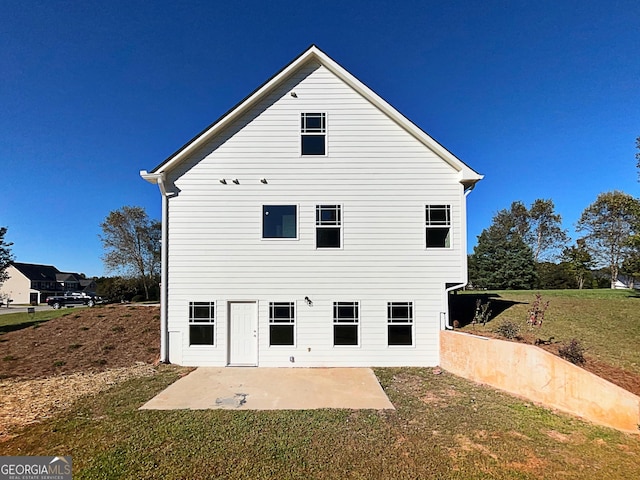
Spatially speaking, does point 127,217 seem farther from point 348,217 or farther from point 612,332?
point 612,332

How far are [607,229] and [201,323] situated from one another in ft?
141

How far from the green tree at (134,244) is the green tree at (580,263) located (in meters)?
47.5

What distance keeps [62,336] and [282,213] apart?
10484 millimetres

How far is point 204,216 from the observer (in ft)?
34.3

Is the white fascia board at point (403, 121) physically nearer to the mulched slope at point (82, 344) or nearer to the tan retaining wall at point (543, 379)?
the tan retaining wall at point (543, 379)

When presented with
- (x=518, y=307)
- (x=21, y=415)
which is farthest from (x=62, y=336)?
(x=518, y=307)

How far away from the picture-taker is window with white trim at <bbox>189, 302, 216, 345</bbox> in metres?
10.3

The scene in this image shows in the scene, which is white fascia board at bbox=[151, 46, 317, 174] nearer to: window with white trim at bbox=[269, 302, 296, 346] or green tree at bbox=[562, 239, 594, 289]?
window with white trim at bbox=[269, 302, 296, 346]

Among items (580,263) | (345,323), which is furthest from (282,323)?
(580,263)

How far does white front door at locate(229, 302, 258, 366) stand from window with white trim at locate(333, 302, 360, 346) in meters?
2.63

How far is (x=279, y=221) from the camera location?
34.5 feet

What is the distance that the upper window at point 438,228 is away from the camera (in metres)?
10.5

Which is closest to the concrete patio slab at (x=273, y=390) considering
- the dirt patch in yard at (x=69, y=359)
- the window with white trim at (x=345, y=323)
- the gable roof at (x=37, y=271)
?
the window with white trim at (x=345, y=323)

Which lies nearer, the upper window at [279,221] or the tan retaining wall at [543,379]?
the tan retaining wall at [543,379]
